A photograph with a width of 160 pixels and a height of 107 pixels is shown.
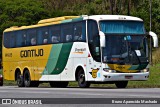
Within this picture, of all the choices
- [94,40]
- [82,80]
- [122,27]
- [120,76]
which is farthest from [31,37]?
[120,76]

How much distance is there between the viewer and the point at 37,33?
33.6 meters

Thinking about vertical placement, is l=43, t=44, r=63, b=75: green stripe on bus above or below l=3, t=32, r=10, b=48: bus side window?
below

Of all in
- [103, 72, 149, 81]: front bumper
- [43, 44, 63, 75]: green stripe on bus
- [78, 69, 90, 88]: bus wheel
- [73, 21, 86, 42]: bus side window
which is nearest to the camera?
[103, 72, 149, 81]: front bumper

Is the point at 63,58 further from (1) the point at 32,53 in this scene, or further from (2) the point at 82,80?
(1) the point at 32,53

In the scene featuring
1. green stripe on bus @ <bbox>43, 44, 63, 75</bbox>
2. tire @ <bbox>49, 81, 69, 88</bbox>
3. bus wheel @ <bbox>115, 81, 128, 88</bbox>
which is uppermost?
green stripe on bus @ <bbox>43, 44, 63, 75</bbox>

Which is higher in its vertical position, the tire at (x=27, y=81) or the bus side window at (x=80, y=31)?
the bus side window at (x=80, y=31)

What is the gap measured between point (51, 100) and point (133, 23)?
11892 millimetres

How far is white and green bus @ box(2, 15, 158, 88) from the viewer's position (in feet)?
91.4

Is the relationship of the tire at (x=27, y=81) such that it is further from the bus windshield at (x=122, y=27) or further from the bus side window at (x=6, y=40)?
the bus windshield at (x=122, y=27)

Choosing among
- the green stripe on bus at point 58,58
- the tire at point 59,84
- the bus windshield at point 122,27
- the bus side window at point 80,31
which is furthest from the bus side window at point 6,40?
the bus windshield at point 122,27

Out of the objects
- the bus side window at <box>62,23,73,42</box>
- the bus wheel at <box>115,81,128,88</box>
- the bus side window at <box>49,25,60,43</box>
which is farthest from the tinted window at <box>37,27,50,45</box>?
the bus wheel at <box>115,81,128,88</box>

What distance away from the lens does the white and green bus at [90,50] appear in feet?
91.4

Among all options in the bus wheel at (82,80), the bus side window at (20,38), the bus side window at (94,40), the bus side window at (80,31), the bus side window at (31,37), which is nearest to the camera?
the bus side window at (94,40)

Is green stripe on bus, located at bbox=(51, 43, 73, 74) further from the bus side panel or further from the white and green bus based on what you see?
the bus side panel
